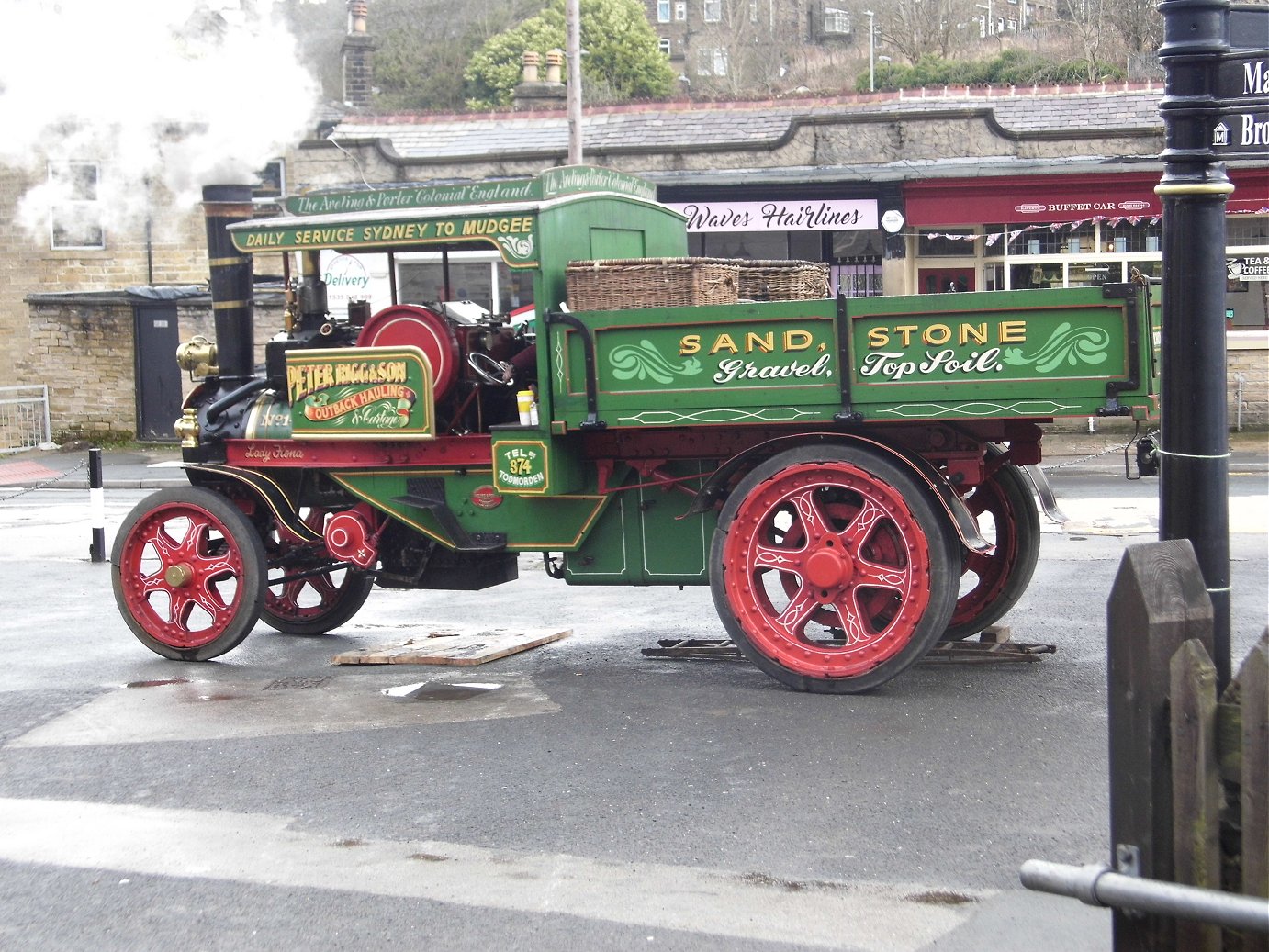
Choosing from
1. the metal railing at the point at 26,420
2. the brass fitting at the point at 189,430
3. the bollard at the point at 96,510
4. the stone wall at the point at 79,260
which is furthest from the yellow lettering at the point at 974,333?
the stone wall at the point at 79,260

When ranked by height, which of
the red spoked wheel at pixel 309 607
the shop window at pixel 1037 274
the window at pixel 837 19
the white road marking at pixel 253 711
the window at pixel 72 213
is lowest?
the white road marking at pixel 253 711

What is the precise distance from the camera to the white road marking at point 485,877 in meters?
4.30

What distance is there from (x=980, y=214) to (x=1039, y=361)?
53.1 ft

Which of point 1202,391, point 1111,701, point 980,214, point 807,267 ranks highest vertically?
point 980,214

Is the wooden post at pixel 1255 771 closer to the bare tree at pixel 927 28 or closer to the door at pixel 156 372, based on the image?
the door at pixel 156 372

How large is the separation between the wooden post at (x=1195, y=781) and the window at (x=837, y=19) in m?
55.7

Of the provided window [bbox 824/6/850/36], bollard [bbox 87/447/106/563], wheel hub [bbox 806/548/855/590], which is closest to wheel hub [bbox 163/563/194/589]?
wheel hub [bbox 806/548/855/590]

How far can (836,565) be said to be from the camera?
6613 millimetres

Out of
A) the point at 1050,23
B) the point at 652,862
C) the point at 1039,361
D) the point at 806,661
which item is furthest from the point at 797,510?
the point at 1050,23

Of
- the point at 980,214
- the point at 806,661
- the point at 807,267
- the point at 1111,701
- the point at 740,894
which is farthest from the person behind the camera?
the point at 980,214

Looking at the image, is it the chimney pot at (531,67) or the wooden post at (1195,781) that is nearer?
the wooden post at (1195,781)

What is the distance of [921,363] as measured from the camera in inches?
253

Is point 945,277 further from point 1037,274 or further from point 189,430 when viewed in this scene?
point 189,430

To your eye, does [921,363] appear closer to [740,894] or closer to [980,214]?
[740,894]
